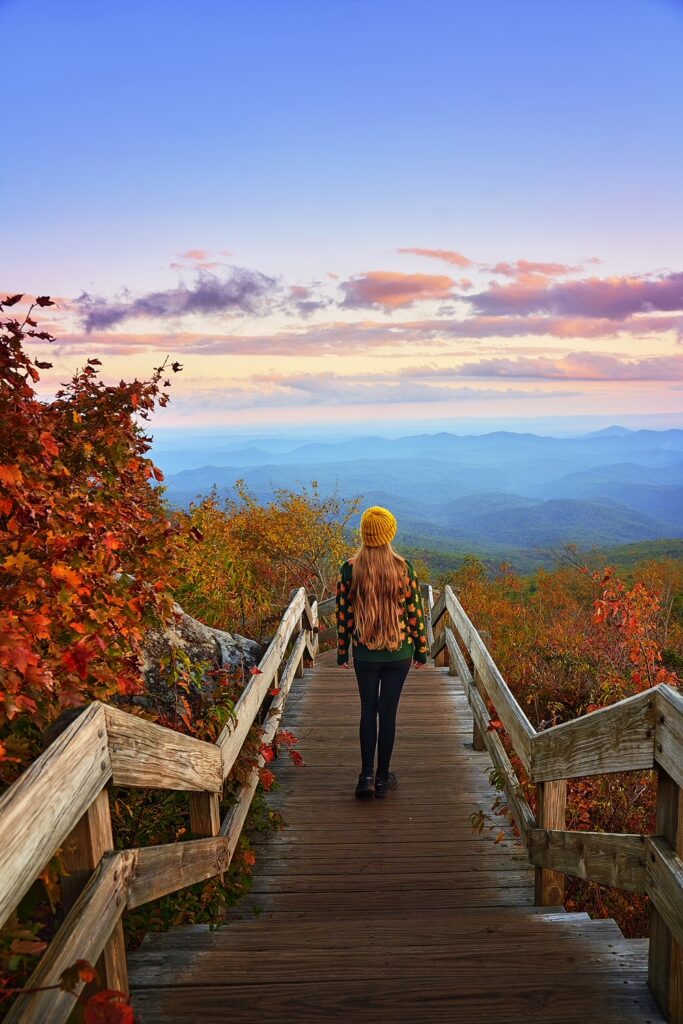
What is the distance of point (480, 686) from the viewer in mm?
6695

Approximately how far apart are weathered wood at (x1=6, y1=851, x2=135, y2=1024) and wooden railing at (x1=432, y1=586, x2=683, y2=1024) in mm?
1678

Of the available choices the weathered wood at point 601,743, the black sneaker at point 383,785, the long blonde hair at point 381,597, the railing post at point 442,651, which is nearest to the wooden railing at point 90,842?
the weathered wood at point 601,743

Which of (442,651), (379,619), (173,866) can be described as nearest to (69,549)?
(173,866)

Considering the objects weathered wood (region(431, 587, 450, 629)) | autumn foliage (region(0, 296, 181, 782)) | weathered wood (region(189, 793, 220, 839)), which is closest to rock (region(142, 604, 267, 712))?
autumn foliage (region(0, 296, 181, 782))

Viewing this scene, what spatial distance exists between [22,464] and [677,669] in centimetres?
1479

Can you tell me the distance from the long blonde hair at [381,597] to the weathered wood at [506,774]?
1.05 m

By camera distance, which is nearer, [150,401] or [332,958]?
[332,958]

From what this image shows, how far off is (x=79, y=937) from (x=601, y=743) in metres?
1.96

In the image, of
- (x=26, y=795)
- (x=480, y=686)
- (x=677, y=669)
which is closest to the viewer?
(x=26, y=795)

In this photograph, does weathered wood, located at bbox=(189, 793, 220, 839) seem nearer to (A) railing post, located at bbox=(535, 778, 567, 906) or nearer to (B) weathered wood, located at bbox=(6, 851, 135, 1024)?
(B) weathered wood, located at bbox=(6, 851, 135, 1024)

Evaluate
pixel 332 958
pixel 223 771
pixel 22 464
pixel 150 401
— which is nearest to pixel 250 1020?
pixel 332 958

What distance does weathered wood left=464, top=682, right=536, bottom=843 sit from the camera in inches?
161

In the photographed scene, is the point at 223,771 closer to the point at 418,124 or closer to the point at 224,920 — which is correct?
the point at 224,920

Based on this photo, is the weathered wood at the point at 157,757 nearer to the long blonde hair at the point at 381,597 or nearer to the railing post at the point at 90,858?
the railing post at the point at 90,858
